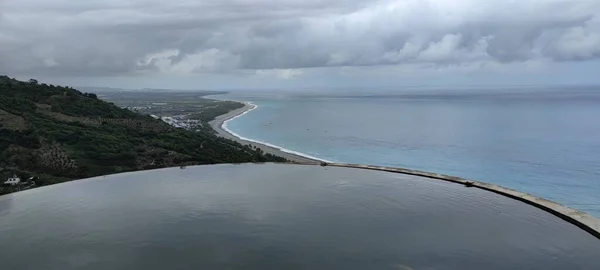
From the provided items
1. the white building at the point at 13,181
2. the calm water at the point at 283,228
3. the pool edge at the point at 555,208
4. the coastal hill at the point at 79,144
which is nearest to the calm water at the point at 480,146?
the pool edge at the point at 555,208

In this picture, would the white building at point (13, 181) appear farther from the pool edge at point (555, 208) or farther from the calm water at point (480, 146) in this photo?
the calm water at point (480, 146)

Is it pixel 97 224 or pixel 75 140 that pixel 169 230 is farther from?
pixel 75 140

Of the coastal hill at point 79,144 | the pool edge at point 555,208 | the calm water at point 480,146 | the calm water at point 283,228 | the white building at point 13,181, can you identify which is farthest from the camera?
the calm water at point 480,146

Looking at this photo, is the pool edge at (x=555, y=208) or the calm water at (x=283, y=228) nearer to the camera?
the calm water at (x=283, y=228)

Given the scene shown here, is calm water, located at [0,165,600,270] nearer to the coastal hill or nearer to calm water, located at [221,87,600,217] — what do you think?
the coastal hill

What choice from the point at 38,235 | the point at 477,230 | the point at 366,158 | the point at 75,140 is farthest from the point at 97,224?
the point at 366,158

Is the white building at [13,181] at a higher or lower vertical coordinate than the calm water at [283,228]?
lower

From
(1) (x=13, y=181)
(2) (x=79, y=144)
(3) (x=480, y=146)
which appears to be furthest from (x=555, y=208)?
(3) (x=480, y=146)
